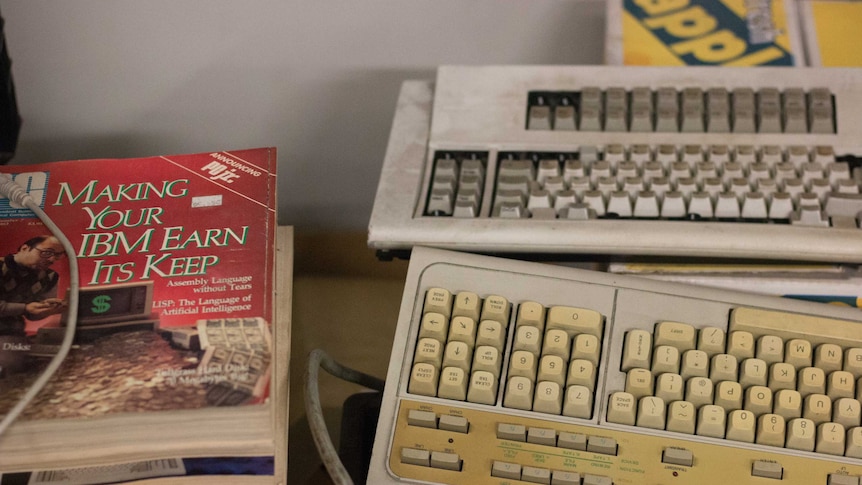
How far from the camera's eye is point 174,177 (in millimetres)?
665

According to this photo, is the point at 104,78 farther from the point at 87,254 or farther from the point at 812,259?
the point at 812,259

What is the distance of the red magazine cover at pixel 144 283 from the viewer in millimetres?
526

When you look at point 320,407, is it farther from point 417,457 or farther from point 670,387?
point 670,387

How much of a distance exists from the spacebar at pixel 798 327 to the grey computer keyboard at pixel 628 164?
0.18 ft

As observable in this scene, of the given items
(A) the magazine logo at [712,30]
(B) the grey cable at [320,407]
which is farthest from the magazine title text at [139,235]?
(A) the magazine logo at [712,30]

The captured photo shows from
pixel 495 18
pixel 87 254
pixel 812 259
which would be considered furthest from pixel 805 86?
pixel 87 254

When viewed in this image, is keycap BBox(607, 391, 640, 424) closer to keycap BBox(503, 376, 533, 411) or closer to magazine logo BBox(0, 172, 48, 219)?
keycap BBox(503, 376, 533, 411)

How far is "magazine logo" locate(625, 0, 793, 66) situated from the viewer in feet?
2.67

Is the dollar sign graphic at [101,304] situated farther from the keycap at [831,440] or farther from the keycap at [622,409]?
the keycap at [831,440]

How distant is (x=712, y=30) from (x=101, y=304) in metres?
0.59

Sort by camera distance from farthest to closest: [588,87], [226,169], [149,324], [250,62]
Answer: [250,62], [588,87], [226,169], [149,324]

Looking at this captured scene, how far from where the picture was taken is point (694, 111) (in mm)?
751

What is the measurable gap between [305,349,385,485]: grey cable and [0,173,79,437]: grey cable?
0.55ft

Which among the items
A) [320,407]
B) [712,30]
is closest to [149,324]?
[320,407]
